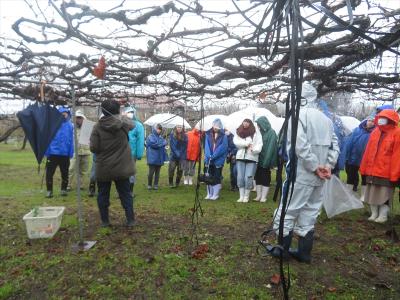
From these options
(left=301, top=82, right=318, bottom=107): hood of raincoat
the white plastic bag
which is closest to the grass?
the white plastic bag

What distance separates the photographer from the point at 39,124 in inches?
193

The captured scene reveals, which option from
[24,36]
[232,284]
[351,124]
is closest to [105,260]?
[232,284]

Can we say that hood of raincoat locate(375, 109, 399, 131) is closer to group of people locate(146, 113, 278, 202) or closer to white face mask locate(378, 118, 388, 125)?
white face mask locate(378, 118, 388, 125)

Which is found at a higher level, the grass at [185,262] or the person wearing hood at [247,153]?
the person wearing hood at [247,153]

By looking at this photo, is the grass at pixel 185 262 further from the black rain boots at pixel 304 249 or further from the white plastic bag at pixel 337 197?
the white plastic bag at pixel 337 197

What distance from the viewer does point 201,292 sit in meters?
3.61

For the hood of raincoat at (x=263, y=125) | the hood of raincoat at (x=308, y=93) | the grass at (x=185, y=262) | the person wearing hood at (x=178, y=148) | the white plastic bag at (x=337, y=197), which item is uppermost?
the hood of raincoat at (x=308, y=93)

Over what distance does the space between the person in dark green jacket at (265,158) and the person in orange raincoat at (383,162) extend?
198cm

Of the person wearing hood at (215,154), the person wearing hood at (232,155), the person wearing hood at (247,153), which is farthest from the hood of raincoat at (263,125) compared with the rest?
the person wearing hood at (232,155)

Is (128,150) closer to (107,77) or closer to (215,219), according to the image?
(107,77)

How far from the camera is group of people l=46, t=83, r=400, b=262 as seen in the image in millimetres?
3934

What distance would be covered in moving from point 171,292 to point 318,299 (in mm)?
1485

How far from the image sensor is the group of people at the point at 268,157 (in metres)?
3.93

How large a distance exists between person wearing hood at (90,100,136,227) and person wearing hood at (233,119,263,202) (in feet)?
9.66
